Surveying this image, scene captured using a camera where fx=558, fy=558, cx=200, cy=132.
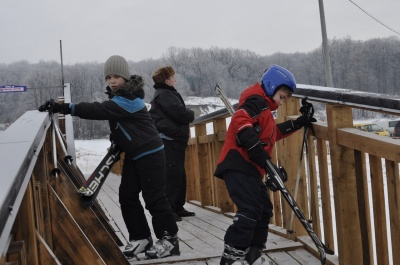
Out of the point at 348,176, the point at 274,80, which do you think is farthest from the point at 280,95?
the point at 348,176

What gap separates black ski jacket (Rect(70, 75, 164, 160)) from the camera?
3.64 metres

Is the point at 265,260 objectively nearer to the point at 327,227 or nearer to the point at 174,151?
the point at 327,227

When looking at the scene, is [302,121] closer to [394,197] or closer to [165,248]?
[394,197]

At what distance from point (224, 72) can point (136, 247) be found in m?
83.7

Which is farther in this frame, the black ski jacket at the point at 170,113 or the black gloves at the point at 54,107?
the black ski jacket at the point at 170,113

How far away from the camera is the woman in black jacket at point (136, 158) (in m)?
3.71

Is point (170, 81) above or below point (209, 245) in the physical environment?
above

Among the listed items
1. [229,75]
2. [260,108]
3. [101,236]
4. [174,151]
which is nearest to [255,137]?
[260,108]

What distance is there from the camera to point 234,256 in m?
3.25

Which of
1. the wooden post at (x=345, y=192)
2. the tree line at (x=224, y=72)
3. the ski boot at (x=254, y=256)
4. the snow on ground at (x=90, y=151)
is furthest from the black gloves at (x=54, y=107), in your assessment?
the tree line at (x=224, y=72)

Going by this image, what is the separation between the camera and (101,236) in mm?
2969

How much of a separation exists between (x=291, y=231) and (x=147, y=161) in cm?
114

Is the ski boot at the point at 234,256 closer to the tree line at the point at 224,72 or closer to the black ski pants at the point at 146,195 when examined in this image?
the black ski pants at the point at 146,195

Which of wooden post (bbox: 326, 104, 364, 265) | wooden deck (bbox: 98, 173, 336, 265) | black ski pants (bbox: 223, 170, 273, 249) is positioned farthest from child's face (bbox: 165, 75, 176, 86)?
wooden post (bbox: 326, 104, 364, 265)
